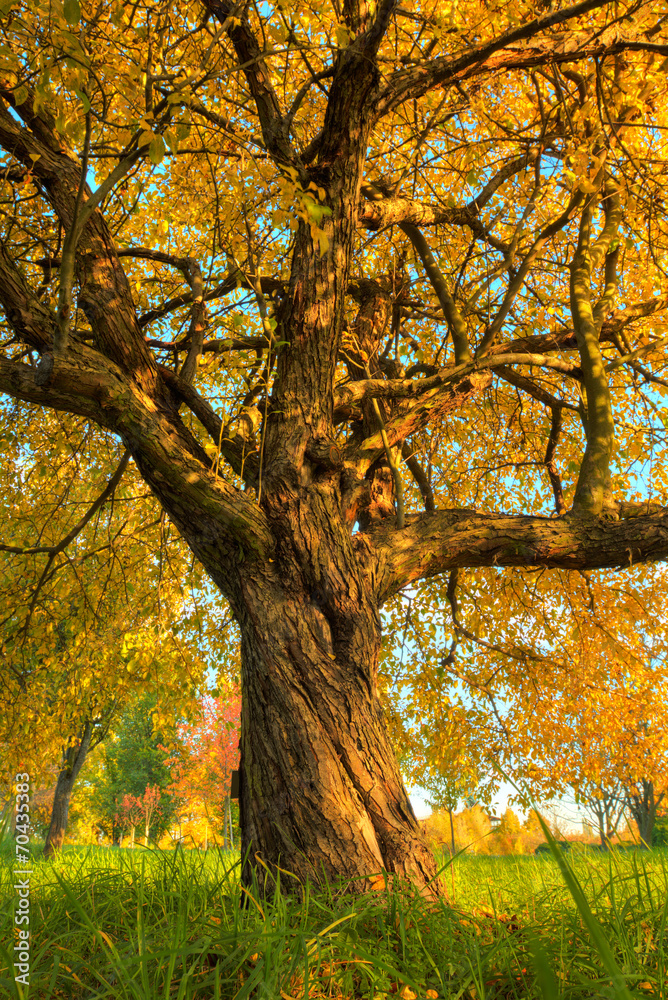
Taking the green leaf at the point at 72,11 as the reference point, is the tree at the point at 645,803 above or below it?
below

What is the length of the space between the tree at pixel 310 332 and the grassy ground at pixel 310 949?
0.38 meters

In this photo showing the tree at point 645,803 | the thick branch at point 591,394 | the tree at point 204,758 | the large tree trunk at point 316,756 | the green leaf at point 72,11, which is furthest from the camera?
the tree at point 204,758

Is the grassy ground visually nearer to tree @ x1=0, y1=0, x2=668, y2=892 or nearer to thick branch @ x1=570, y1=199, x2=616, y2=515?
tree @ x1=0, y1=0, x2=668, y2=892

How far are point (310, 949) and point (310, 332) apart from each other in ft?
10.0

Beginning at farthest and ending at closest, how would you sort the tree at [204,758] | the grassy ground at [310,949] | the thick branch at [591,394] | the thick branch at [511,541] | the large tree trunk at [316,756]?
the tree at [204,758] < the thick branch at [591,394] < the thick branch at [511,541] < the large tree trunk at [316,756] < the grassy ground at [310,949]

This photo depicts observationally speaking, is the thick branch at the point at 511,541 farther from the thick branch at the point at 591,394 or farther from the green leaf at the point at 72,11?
the green leaf at the point at 72,11

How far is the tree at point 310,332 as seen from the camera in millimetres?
2752

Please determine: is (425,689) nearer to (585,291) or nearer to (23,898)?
(585,291)

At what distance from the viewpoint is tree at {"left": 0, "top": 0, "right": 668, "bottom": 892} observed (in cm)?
275

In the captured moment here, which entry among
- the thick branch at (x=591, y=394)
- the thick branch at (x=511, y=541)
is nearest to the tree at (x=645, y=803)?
the thick branch at (x=511, y=541)

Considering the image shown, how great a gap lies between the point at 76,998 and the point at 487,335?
423 cm

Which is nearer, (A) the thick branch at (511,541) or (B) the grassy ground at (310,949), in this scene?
(B) the grassy ground at (310,949)

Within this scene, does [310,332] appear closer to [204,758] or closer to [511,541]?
[511,541]

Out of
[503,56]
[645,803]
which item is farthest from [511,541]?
[645,803]
